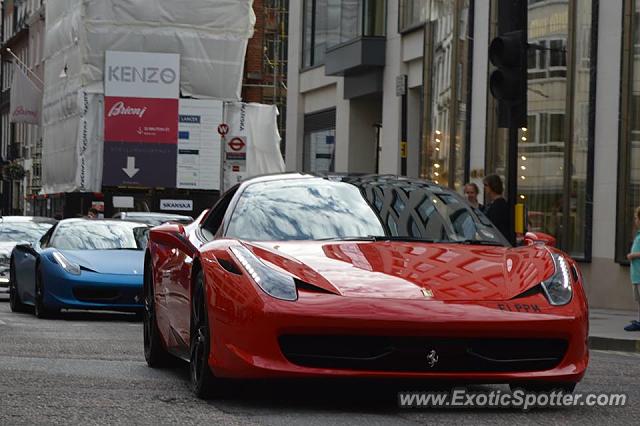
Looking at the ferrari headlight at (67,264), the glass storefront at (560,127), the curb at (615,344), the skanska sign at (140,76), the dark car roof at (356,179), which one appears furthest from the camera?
the skanska sign at (140,76)

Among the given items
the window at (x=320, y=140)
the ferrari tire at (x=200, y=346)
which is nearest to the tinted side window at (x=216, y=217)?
the ferrari tire at (x=200, y=346)

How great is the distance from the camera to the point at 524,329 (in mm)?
7520

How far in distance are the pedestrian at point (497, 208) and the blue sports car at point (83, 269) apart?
13.3ft

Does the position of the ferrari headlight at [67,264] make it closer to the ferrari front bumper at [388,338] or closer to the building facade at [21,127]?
the ferrari front bumper at [388,338]

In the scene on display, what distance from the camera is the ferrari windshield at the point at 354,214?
8.61m

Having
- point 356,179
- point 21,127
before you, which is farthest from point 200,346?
point 21,127

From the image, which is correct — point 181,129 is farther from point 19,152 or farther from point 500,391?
point 19,152

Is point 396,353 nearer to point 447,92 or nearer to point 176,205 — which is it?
point 447,92

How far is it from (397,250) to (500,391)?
1.15 m

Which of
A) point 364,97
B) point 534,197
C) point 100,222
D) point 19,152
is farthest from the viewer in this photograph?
point 19,152

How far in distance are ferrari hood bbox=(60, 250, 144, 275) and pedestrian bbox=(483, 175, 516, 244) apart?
13.3ft

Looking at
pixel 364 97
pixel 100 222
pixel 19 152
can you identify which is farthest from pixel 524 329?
pixel 19 152

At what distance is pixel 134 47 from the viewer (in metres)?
45.6

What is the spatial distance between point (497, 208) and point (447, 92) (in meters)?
14.4
